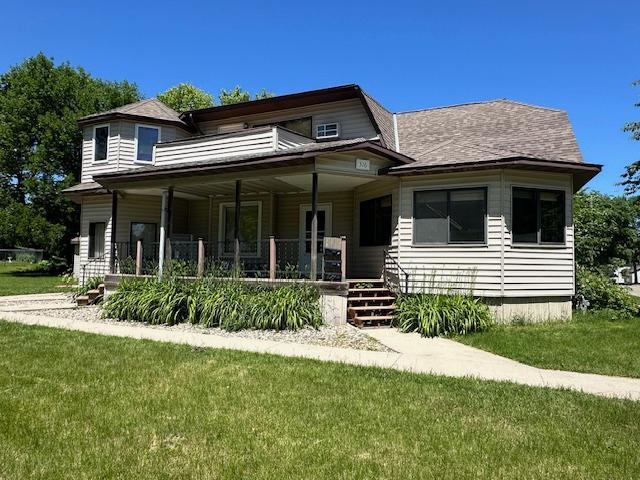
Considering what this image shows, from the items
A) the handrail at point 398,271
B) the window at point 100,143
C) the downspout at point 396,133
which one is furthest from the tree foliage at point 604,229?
the window at point 100,143

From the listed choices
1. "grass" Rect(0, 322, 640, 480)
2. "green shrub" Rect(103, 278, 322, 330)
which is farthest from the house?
"grass" Rect(0, 322, 640, 480)

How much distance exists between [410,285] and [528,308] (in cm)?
304

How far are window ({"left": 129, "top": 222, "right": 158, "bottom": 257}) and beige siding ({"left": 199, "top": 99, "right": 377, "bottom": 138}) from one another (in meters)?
5.85

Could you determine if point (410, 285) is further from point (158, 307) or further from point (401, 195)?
point (158, 307)

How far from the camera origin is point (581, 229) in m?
30.2

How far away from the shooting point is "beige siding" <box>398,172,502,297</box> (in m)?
12.6

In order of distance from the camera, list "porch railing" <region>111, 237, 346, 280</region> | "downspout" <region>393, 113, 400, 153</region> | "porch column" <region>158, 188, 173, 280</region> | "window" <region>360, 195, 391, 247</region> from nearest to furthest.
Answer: "porch railing" <region>111, 237, 346, 280</region> → "window" <region>360, 195, 391, 247</region> → "porch column" <region>158, 188, 173, 280</region> → "downspout" <region>393, 113, 400, 153</region>

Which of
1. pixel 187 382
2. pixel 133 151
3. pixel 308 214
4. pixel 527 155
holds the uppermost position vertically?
pixel 133 151

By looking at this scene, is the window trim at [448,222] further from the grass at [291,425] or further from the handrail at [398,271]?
the grass at [291,425]

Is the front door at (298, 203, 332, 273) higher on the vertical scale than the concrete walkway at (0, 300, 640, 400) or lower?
higher

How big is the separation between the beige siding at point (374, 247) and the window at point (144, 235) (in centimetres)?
814

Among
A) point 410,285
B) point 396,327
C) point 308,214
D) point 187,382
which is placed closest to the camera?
point 187,382

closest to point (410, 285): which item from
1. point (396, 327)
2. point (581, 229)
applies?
point (396, 327)

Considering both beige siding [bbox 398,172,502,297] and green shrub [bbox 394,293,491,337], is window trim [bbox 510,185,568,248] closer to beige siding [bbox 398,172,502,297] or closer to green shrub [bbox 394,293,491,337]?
beige siding [bbox 398,172,502,297]
